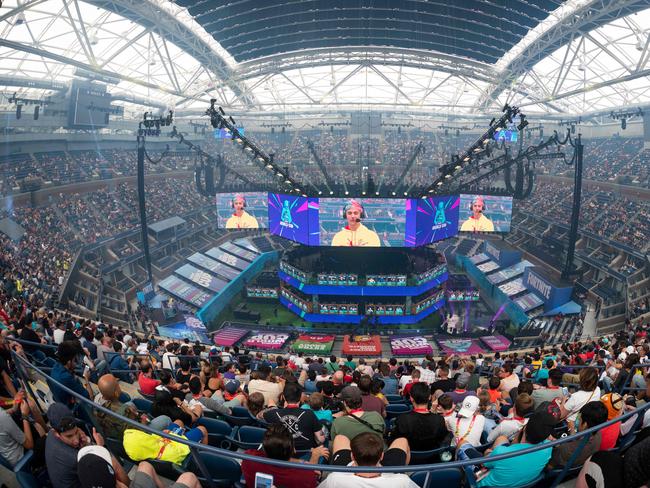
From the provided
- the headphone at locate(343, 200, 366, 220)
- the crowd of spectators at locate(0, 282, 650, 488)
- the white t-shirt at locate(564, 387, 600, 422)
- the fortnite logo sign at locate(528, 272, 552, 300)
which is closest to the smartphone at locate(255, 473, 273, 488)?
the crowd of spectators at locate(0, 282, 650, 488)

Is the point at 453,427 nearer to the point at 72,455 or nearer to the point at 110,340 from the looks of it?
the point at 72,455

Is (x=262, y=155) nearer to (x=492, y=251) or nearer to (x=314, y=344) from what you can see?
(x=314, y=344)

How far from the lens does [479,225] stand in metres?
32.1

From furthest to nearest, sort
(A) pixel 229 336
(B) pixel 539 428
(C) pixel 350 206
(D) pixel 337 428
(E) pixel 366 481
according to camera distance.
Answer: (C) pixel 350 206, (A) pixel 229 336, (D) pixel 337 428, (B) pixel 539 428, (E) pixel 366 481

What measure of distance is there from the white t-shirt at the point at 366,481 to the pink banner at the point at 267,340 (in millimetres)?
20150

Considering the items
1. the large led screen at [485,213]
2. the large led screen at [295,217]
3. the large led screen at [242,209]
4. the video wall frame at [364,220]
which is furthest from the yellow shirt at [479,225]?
the large led screen at [242,209]

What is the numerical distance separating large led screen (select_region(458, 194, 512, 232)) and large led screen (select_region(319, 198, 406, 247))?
774 centimetres

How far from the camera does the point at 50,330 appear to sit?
11562mm

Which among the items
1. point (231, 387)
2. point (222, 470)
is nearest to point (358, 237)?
point (231, 387)

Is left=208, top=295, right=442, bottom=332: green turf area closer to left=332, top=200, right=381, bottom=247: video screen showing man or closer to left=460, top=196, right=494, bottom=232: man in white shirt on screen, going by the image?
left=332, top=200, right=381, bottom=247: video screen showing man

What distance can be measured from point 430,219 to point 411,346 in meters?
8.96

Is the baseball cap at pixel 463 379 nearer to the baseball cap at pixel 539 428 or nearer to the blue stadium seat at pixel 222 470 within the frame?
the baseball cap at pixel 539 428

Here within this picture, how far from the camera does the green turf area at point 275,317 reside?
27.7 metres

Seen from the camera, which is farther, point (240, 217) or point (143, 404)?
point (240, 217)
